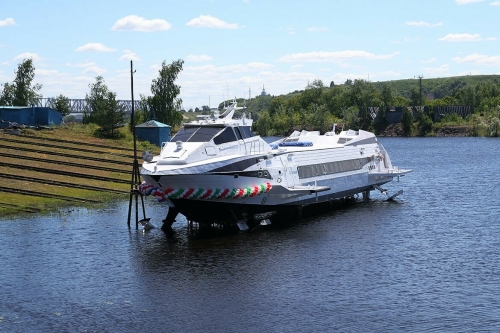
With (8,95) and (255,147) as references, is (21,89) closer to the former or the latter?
(8,95)

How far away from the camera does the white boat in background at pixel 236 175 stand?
4716 cm

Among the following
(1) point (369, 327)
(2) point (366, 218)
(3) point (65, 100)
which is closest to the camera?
(1) point (369, 327)

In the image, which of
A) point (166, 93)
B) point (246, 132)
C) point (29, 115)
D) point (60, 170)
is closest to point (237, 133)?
point (246, 132)

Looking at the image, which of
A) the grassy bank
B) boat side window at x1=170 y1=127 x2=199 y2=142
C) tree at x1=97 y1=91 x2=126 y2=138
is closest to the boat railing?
boat side window at x1=170 y1=127 x2=199 y2=142

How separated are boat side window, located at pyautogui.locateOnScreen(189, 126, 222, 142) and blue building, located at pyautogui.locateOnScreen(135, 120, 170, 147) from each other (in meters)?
50.1

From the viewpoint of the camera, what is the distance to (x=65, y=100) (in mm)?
138125

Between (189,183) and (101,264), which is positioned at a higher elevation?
(189,183)

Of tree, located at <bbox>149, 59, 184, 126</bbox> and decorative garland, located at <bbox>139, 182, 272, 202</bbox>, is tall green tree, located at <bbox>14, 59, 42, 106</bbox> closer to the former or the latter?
tree, located at <bbox>149, 59, 184, 126</bbox>

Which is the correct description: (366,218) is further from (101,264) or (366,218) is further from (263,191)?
(101,264)

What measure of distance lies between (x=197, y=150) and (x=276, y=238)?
24.3 ft

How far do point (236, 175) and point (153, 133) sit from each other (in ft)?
177

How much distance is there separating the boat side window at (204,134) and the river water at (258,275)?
628 centimetres

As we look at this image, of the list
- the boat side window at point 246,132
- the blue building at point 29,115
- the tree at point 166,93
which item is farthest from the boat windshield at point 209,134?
the tree at point 166,93

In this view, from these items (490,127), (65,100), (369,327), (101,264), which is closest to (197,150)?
(101,264)
